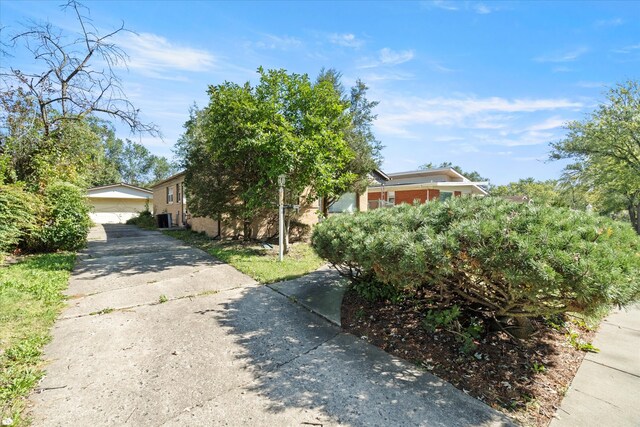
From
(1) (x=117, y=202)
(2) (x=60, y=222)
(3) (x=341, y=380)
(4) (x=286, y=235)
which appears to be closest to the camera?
(3) (x=341, y=380)

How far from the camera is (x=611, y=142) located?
582 inches

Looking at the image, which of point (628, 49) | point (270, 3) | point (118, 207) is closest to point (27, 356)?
point (270, 3)

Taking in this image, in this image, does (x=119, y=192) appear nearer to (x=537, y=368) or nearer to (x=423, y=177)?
(x=423, y=177)

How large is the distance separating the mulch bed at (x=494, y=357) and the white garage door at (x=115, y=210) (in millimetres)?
26094

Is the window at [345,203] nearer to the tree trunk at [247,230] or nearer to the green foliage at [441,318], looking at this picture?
the tree trunk at [247,230]

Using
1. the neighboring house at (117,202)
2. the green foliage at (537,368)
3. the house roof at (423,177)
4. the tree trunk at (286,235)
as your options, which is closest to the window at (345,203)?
the house roof at (423,177)

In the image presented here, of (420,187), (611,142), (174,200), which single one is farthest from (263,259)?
(611,142)

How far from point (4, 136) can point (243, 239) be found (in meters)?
7.47

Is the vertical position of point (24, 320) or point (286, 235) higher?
point (286, 235)

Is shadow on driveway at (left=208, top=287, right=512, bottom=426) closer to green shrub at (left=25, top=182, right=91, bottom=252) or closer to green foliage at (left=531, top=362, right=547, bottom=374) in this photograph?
green foliage at (left=531, top=362, right=547, bottom=374)

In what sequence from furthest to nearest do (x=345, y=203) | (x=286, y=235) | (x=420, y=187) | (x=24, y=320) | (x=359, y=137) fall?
1. (x=420, y=187)
2. (x=345, y=203)
3. (x=359, y=137)
4. (x=286, y=235)
5. (x=24, y=320)

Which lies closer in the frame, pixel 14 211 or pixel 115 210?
pixel 14 211

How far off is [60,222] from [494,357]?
10.6 meters

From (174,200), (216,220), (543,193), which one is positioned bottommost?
(216,220)
